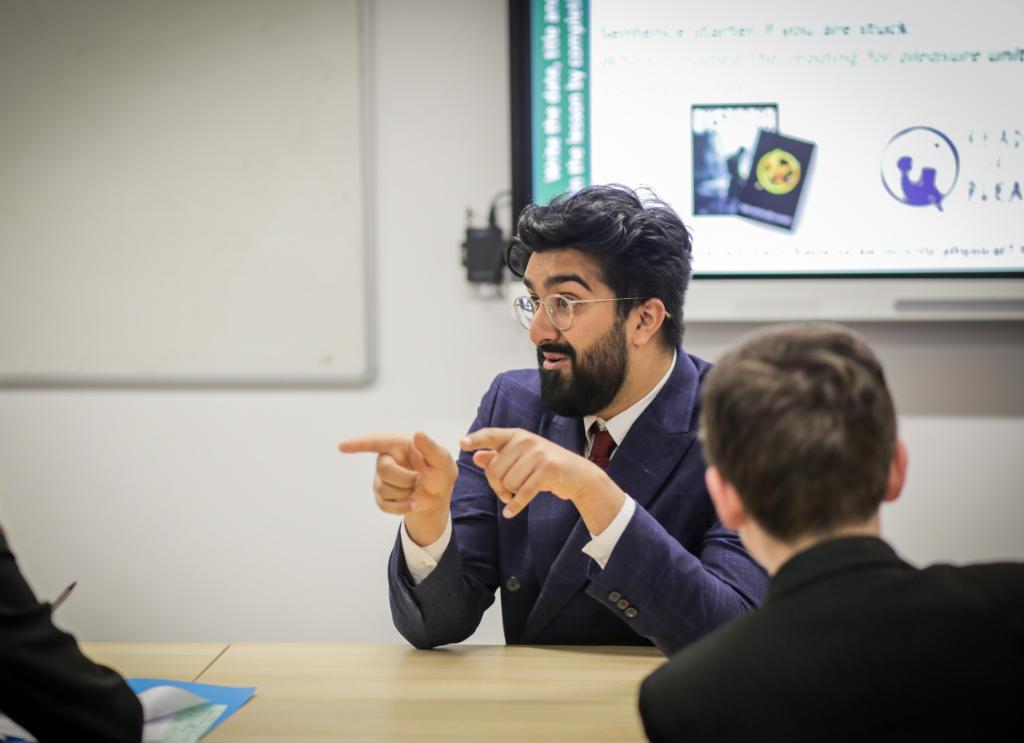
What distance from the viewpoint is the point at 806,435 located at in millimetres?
894

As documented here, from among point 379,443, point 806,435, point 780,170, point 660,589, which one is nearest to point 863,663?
point 806,435

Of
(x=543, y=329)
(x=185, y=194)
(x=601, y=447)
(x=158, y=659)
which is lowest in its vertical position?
(x=158, y=659)

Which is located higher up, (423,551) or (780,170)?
(780,170)

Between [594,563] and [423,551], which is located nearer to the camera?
[594,563]

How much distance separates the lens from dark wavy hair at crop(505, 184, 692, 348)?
70.3 inches

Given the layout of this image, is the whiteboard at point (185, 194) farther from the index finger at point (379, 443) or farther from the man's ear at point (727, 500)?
the man's ear at point (727, 500)

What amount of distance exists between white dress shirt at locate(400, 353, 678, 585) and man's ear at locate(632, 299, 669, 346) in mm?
81

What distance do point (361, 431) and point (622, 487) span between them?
4.22ft

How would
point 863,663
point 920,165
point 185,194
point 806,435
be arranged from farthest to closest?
point 185,194, point 920,165, point 806,435, point 863,663

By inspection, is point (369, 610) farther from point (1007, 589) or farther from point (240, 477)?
point (1007, 589)

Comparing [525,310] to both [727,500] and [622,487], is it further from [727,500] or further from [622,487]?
[727,500]

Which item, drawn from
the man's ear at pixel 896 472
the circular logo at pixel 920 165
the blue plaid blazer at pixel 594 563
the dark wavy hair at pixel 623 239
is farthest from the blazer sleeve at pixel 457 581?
the circular logo at pixel 920 165

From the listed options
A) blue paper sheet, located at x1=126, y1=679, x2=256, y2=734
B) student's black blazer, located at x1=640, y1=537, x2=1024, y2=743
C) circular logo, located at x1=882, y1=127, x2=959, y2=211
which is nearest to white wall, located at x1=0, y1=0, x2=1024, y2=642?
circular logo, located at x1=882, y1=127, x2=959, y2=211

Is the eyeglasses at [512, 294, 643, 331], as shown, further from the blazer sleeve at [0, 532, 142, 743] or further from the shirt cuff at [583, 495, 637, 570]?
the blazer sleeve at [0, 532, 142, 743]
